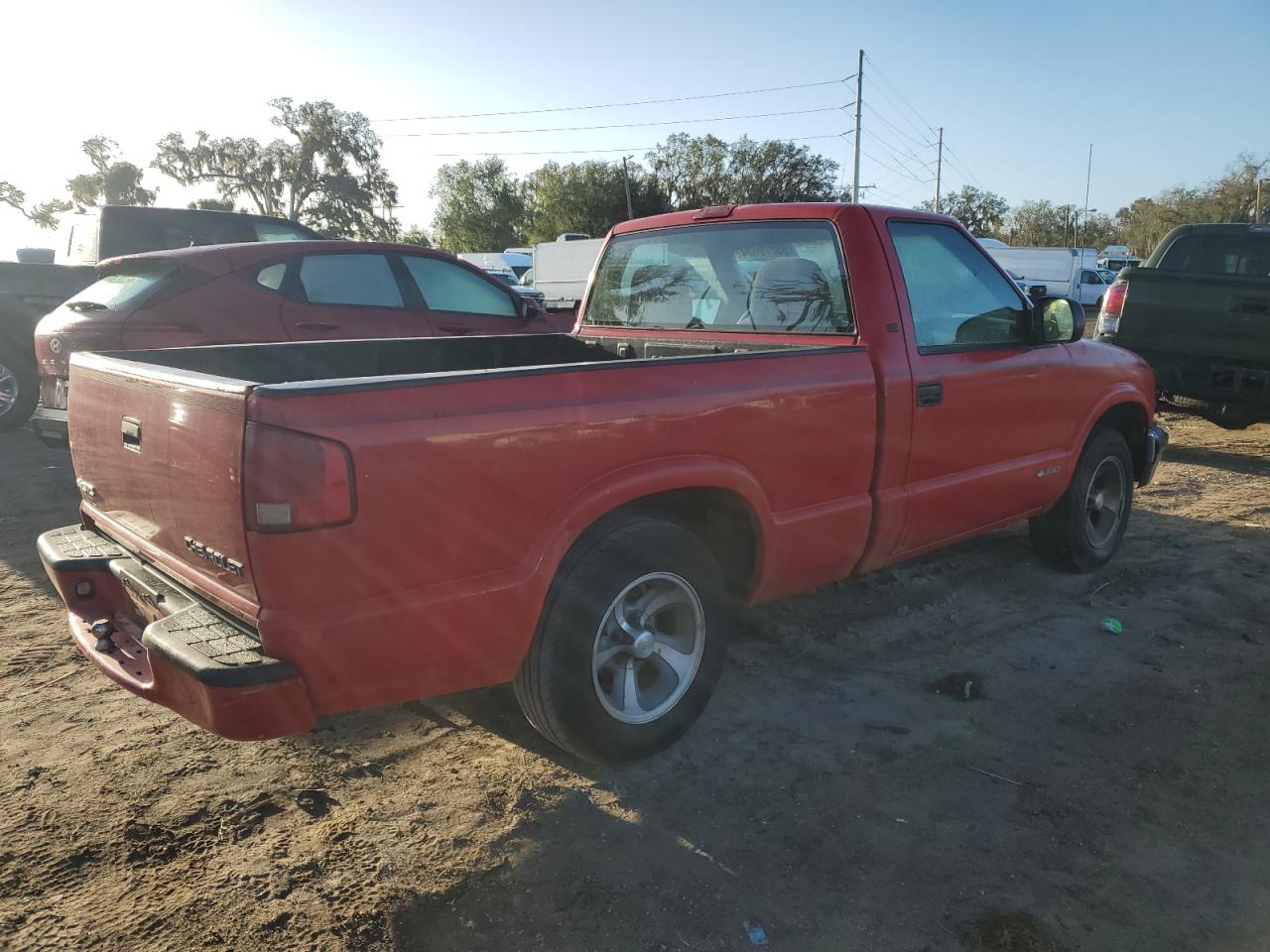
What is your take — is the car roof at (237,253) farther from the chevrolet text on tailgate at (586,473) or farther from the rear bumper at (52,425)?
the chevrolet text on tailgate at (586,473)

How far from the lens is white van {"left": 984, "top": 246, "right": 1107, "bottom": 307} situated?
29234 mm

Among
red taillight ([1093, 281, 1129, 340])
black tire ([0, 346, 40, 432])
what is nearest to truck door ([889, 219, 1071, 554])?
red taillight ([1093, 281, 1129, 340])

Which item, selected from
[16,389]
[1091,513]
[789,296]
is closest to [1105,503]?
[1091,513]

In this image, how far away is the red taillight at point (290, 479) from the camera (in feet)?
6.56

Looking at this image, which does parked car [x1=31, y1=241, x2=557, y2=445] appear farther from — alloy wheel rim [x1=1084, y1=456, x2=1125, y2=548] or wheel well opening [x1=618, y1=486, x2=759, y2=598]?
alloy wheel rim [x1=1084, y1=456, x2=1125, y2=548]

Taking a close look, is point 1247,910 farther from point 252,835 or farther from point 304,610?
point 252,835

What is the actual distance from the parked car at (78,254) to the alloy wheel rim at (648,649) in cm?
730

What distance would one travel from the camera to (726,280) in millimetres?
4035

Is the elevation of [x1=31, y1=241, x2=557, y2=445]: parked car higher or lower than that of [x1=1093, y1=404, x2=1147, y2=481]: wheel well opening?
higher

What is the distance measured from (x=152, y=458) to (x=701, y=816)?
75.4 inches

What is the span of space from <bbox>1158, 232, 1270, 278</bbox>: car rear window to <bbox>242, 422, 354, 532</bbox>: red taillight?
8.64 metres

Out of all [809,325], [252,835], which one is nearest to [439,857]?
[252,835]

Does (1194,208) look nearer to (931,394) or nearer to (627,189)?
(627,189)

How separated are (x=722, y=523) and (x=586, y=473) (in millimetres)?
892
